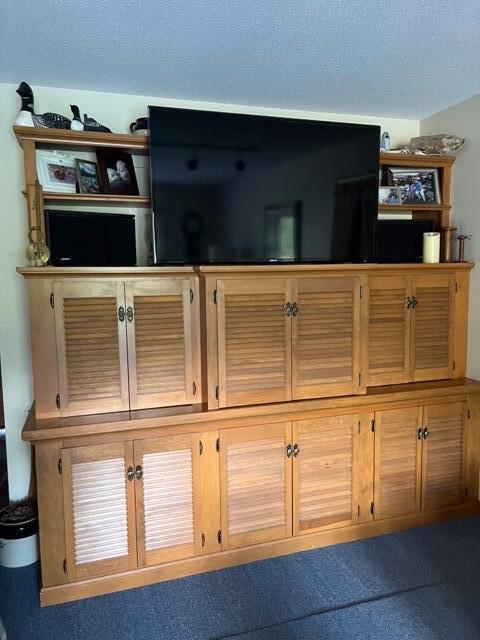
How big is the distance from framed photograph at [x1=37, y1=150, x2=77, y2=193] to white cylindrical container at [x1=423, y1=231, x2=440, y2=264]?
1996 millimetres

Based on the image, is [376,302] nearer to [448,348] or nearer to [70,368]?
[448,348]

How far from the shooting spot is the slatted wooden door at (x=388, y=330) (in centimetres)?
259

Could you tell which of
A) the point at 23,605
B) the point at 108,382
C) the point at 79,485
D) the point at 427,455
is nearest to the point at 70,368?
the point at 108,382

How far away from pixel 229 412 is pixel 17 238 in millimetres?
1404

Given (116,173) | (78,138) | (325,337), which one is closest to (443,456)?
(325,337)

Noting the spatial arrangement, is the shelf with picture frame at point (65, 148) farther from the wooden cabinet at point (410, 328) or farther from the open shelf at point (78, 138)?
the wooden cabinet at point (410, 328)

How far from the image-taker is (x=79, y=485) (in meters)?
2.10

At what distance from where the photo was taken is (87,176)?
236 centimetres

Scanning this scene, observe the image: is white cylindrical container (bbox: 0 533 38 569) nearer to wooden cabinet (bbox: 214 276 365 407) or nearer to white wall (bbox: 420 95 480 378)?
wooden cabinet (bbox: 214 276 365 407)

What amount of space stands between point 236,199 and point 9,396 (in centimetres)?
158

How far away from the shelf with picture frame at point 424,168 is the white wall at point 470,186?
58 millimetres

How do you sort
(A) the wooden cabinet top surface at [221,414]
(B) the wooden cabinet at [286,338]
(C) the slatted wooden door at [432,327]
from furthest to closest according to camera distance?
(C) the slatted wooden door at [432,327], (B) the wooden cabinet at [286,338], (A) the wooden cabinet top surface at [221,414]

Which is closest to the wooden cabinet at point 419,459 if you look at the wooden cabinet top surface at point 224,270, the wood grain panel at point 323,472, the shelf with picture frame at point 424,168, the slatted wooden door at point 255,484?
the wood grain panel at point 323,472

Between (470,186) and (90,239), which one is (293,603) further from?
(470,186)
